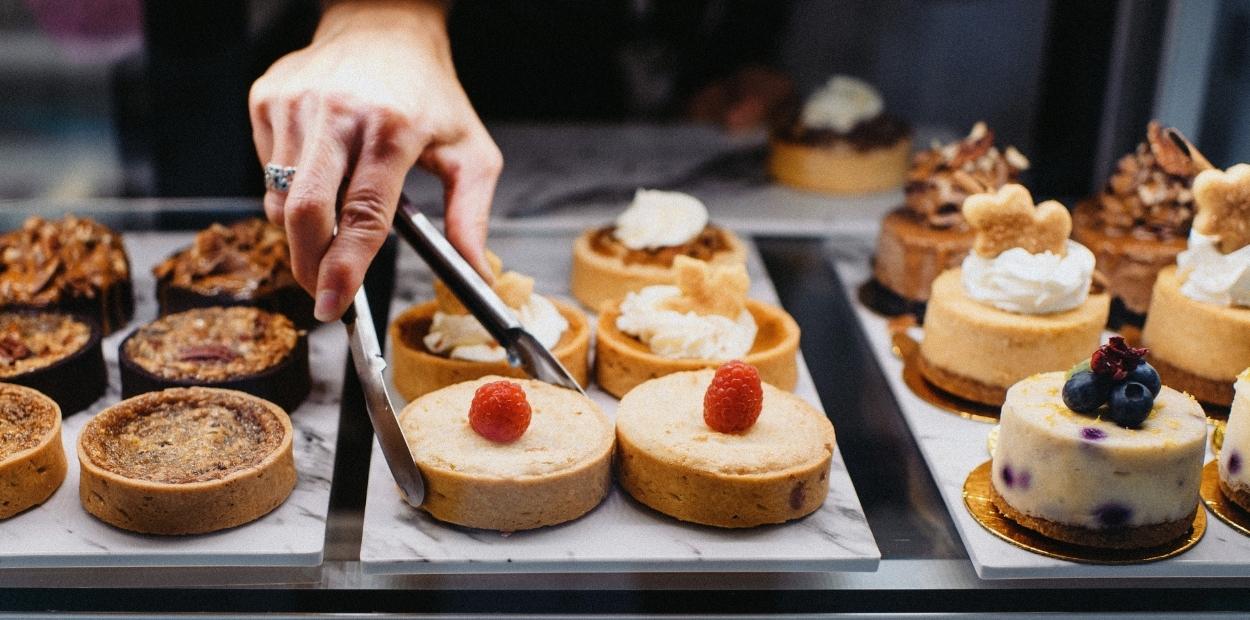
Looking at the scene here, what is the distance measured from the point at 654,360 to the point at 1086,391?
0.88m

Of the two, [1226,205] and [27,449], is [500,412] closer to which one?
[27,449]

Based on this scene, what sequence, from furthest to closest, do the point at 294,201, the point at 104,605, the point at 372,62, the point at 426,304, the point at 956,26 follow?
the point at 956,26 < the point at 426,304 < the point at 372,62 < the point at 294,201 < the point at 104,605

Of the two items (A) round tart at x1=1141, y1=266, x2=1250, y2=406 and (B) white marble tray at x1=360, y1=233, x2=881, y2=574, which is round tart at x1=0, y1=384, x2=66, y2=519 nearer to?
(B) white marble tray at x1=360, y1=233, x2=881, y2=574

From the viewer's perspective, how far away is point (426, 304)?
2.79 meters

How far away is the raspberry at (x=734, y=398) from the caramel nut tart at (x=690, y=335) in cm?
34

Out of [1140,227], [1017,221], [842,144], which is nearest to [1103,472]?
[1017,221]

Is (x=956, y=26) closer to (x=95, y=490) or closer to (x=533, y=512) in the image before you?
(x=533, y=512)

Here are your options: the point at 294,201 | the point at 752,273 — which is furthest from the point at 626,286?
the point at 294,201

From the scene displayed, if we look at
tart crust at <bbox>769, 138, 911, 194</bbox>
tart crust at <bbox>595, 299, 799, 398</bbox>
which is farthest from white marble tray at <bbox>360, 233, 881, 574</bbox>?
tart crust at <bbox>769, 138, 911, 194</bbox>

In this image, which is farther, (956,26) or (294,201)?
(956,26)

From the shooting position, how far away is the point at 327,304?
6.86 ft

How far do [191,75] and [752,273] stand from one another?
5.24ft

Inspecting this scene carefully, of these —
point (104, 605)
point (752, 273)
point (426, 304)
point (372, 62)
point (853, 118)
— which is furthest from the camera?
point (853, 118)

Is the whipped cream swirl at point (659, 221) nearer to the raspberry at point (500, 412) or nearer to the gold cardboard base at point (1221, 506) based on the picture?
the raspberry at point (500, 412)
